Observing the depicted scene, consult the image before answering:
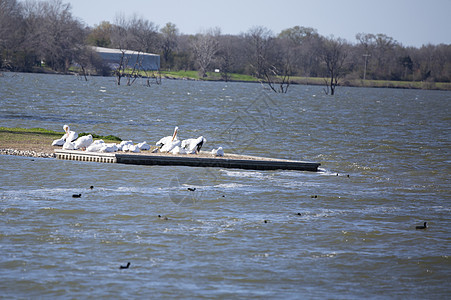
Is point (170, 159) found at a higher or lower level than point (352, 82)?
lower

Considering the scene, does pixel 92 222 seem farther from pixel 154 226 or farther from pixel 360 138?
pixel 360 138

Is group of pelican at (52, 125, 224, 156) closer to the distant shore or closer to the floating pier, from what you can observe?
the floating pier

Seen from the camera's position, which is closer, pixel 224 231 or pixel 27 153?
pixel 224 231

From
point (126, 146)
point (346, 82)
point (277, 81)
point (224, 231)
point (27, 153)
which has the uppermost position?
point (346, 82)

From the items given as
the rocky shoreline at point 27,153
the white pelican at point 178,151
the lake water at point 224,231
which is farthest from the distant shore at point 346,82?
the white pelican at point 178,151

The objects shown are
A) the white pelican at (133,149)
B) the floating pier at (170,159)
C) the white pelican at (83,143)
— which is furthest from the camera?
the white pelican at (83,143)

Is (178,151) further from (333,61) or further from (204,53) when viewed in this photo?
(204,53)

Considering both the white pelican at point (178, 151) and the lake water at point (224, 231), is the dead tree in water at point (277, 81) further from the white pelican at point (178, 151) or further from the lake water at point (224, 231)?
the lake water at point (224, 231)

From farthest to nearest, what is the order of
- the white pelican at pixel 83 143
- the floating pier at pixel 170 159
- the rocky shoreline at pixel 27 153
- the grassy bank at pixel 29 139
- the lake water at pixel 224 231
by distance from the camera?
the grassy bank at pixel 29 139 < the white pelican at pixel 83 143 < the rocky shoreline at pixel 27 153 < the floating pier at pixel 170 159 < the lake water at pixel 224 231

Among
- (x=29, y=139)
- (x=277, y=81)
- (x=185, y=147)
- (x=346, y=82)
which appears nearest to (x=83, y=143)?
(x=185, y=147)

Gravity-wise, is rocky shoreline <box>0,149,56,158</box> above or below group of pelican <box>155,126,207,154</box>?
below

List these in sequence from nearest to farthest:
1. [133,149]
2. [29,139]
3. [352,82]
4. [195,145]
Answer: [133,149] → [195,145] → [29,139] → [352,82]

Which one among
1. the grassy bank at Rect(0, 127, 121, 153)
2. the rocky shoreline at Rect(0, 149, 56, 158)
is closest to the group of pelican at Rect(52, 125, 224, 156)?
the rocky shoreline at Rect(0, 149, 56, 158)

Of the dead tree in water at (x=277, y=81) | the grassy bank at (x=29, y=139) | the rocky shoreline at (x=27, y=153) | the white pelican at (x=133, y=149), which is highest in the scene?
the dead tree in water at (x=277, y=81)
